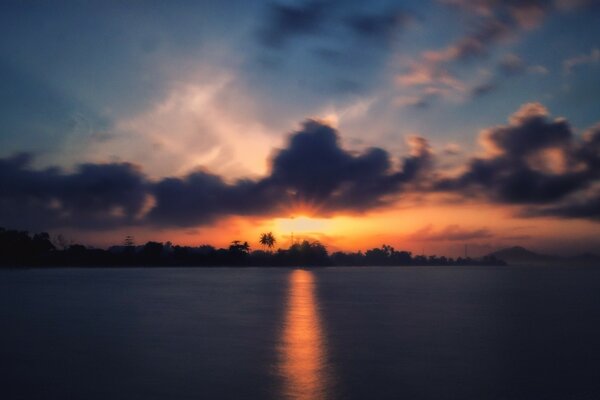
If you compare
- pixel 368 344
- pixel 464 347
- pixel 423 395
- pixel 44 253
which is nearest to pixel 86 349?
pixel 368 344

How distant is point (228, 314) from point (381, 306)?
15.2 meters

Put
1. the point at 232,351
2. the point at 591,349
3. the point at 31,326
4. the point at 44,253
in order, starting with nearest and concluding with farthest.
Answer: the point at 232,351
the point at 591,349
the point at 31,326
the point at 44,253

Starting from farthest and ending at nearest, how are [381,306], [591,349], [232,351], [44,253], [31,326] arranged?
[44,253] < [381,306] < [31,326] < [591,349] < [232,351]

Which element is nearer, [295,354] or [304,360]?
[304,360]

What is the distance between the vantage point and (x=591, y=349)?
78.0 feet

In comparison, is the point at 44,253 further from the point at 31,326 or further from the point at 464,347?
the point at 464,347

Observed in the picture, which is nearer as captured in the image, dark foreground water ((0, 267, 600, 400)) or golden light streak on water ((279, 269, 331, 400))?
golden light streak on water ((279, 269, 331, 400))

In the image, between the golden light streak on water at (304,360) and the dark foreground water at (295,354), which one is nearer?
the golden light streak on water at (304,360)

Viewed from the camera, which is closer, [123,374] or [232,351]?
[123,374]

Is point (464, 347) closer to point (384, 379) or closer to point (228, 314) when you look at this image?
point (384, 379)

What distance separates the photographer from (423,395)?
49.1 ft

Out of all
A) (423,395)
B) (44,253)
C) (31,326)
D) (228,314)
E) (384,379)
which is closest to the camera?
(423,395)

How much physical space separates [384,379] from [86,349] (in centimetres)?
1416

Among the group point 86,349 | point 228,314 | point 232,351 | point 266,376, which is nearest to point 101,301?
point 228,314
